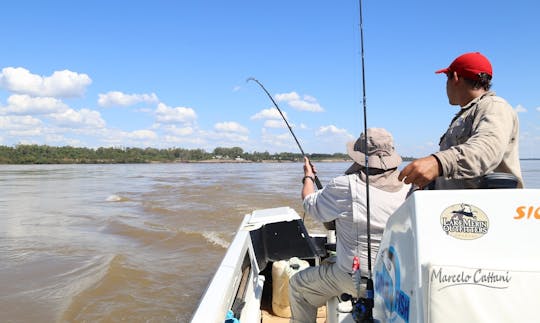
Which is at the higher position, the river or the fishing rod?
the fishing rod

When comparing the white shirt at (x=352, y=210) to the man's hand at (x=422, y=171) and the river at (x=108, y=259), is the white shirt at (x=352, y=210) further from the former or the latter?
the river at (x=108, y=259)

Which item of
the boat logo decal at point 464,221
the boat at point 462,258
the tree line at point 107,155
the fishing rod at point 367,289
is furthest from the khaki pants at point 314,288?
the tree line at point 107,155

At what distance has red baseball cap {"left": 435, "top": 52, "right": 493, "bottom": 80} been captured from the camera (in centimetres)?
166

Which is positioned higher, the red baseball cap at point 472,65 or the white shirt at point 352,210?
the red baseball cap at point 472,65

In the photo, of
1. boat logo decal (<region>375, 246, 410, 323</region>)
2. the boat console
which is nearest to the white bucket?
boat logo decal (<region>375, 246, 410, 323</region>)

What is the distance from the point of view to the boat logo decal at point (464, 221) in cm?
114

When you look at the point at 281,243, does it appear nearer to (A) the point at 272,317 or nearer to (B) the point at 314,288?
(A) the point at 272,317

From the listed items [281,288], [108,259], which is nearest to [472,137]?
[281,288]

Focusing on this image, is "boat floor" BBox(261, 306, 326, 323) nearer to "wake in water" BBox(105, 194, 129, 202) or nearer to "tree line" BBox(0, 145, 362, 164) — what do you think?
"wake in water" BBox(105, 194, 129, 202)

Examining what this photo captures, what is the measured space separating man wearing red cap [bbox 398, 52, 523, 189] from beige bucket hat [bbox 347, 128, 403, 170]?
0.85 feet

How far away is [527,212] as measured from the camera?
3.76 ft

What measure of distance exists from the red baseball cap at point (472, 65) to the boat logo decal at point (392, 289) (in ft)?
2.82

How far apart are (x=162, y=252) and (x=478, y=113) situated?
7.70 meters

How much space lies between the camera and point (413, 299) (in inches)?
A: 44.1
